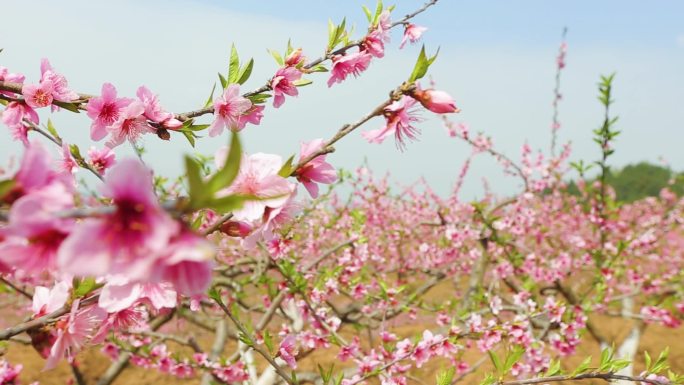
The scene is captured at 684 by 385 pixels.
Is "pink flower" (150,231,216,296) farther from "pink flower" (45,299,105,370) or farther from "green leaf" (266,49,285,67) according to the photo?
"green leaf" (266,49,285,67)

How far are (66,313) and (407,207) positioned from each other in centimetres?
1089

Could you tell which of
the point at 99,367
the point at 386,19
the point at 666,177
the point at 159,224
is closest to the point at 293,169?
the point at 159,224

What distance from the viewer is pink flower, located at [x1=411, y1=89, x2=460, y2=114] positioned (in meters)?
1.08

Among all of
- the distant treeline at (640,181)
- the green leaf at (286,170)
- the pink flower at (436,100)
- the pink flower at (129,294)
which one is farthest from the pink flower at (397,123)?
the distant treeline at (640,181)

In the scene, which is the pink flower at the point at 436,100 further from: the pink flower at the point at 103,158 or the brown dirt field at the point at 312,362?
the brown dirt field at the point at 312,362

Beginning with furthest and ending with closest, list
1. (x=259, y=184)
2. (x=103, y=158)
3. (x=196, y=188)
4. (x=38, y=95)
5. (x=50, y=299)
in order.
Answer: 1. (x=103, y=158)
2. (x=38, y=95)
3. (x=50, y=299)
4. (x=259, y=184)
5. (x=196, y=188)

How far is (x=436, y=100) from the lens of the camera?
110 cm

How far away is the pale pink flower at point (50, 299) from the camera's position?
1141 mm

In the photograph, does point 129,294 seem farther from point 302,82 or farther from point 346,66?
point 346,66

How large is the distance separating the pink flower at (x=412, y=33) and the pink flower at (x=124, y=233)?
71.7 inches

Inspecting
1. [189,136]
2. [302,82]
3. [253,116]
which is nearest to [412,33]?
[302,82]

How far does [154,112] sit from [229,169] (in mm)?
1259

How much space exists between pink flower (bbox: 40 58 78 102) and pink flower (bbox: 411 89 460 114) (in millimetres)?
1290

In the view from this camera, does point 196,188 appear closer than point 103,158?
Yes
